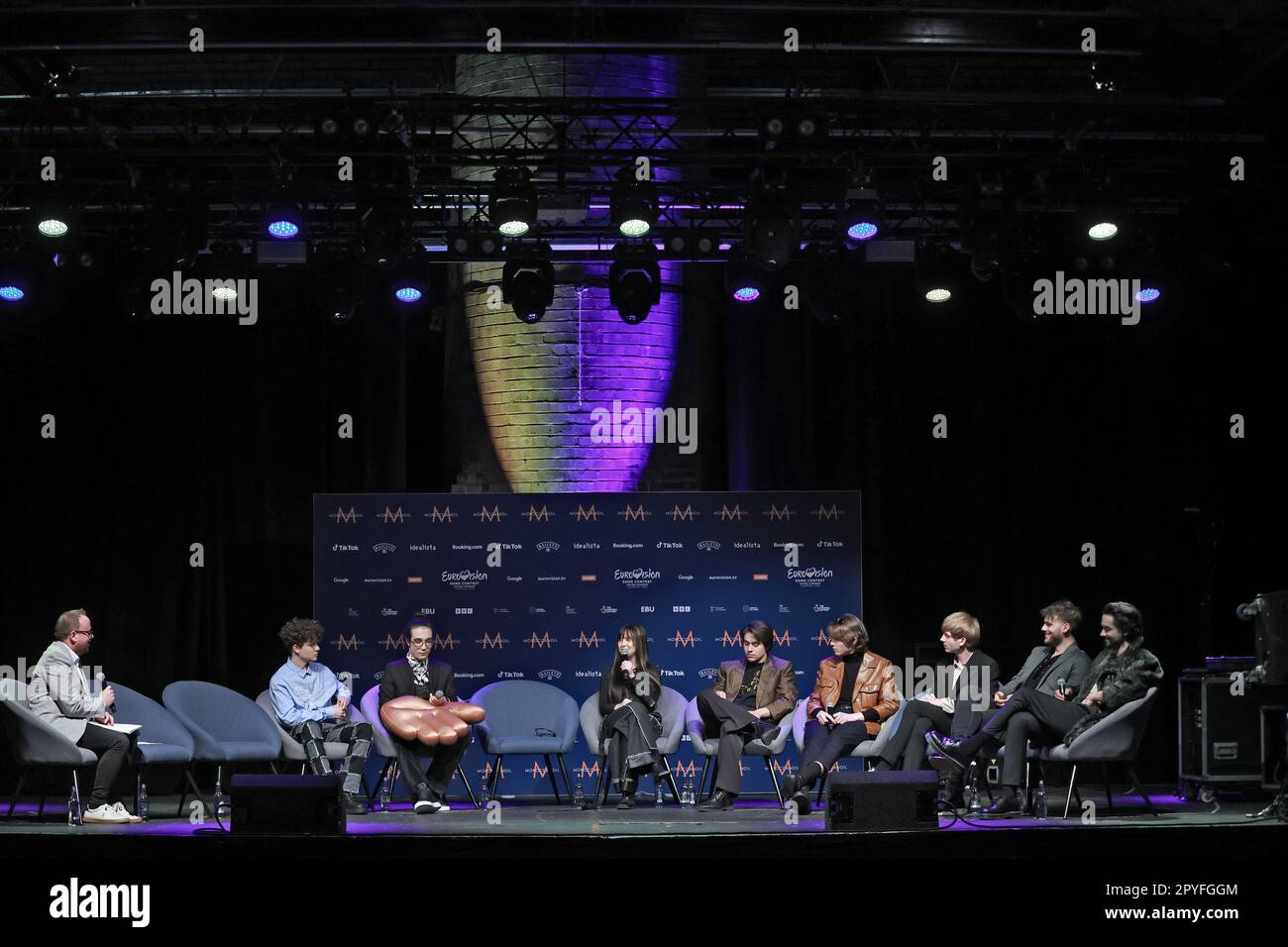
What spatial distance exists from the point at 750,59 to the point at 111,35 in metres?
4.51

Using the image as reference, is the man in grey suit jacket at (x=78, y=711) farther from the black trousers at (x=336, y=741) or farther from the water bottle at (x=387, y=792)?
the water bottle at (x=387, y=792)

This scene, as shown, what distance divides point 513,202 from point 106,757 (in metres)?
3.74

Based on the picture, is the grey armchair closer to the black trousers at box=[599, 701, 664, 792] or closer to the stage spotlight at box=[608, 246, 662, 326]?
the black trousers at box=[599, 701, 664, 792]

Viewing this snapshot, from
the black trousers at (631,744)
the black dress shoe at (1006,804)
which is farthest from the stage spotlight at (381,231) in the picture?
the black dress shoe at (1006,804)

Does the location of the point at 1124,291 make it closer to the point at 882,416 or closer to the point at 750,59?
the point at 882,416

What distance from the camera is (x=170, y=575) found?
33.3ft

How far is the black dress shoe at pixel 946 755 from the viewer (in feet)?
24.7

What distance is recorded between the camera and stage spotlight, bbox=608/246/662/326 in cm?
884

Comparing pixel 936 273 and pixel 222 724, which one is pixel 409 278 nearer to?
pixel 222 724

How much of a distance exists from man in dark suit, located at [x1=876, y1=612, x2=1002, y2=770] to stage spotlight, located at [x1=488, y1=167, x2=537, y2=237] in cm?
327

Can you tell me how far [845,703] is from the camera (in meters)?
7.94
